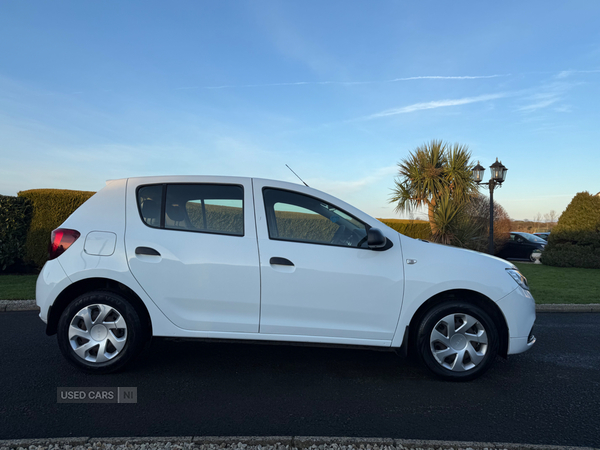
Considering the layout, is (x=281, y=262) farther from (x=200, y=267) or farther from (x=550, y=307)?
(x=550, y=307)

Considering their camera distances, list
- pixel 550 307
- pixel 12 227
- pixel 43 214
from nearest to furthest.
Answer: pixel 550 307, pixel 12 227, pixel 43 214

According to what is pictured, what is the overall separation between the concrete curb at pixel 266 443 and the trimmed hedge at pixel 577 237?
14154 mm

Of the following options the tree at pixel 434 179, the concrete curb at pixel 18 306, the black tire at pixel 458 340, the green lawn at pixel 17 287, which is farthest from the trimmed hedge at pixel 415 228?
the black tire at pixel 458 340

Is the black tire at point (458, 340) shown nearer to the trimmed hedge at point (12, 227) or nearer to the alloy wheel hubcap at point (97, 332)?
the alloy wheel hubcap at point (97, 332)

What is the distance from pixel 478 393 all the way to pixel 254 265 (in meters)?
2.10

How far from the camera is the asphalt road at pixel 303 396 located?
269 cm

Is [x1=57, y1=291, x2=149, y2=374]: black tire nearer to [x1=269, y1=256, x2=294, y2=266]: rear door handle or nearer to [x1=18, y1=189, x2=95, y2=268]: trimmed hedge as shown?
[x1=269, y1=256, x2=294, y2=266]: rear door handle

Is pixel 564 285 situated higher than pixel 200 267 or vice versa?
pixel 200 267

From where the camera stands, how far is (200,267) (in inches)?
137

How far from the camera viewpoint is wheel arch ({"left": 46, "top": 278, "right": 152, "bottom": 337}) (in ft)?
11.8

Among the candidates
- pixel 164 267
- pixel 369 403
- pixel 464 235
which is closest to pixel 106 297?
pixel 164 267

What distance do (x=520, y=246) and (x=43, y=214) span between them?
18.7m

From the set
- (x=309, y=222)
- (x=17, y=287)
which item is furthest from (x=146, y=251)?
(x=17, y=287)

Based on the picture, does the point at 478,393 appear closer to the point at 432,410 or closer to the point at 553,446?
the point at 432,410
